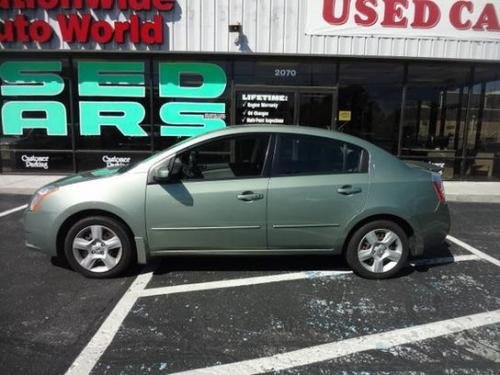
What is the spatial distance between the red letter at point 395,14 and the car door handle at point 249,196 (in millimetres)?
7408

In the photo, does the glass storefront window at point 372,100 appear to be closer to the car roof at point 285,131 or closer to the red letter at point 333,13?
the red letter at point 333,13

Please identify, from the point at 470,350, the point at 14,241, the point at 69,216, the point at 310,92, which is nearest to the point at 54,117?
the point at 14,241

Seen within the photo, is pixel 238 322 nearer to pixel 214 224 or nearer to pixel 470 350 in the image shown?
pixel 214 224

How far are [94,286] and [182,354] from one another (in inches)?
61.6

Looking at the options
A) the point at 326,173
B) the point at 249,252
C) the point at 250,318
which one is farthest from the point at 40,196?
the point at 326,173

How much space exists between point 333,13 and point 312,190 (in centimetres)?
692

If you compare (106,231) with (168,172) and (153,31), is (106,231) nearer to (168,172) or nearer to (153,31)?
(168,172)

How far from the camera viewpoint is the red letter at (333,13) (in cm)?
965

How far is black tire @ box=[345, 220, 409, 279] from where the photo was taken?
4.34m

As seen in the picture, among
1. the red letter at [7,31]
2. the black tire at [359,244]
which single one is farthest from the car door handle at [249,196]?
the red letter at [7,31]

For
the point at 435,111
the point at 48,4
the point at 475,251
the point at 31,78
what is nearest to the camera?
the point at 475,251

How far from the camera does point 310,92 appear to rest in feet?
33.9

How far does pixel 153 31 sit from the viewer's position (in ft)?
31.6

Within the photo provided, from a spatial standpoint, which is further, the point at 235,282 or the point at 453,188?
the point at 453,188
